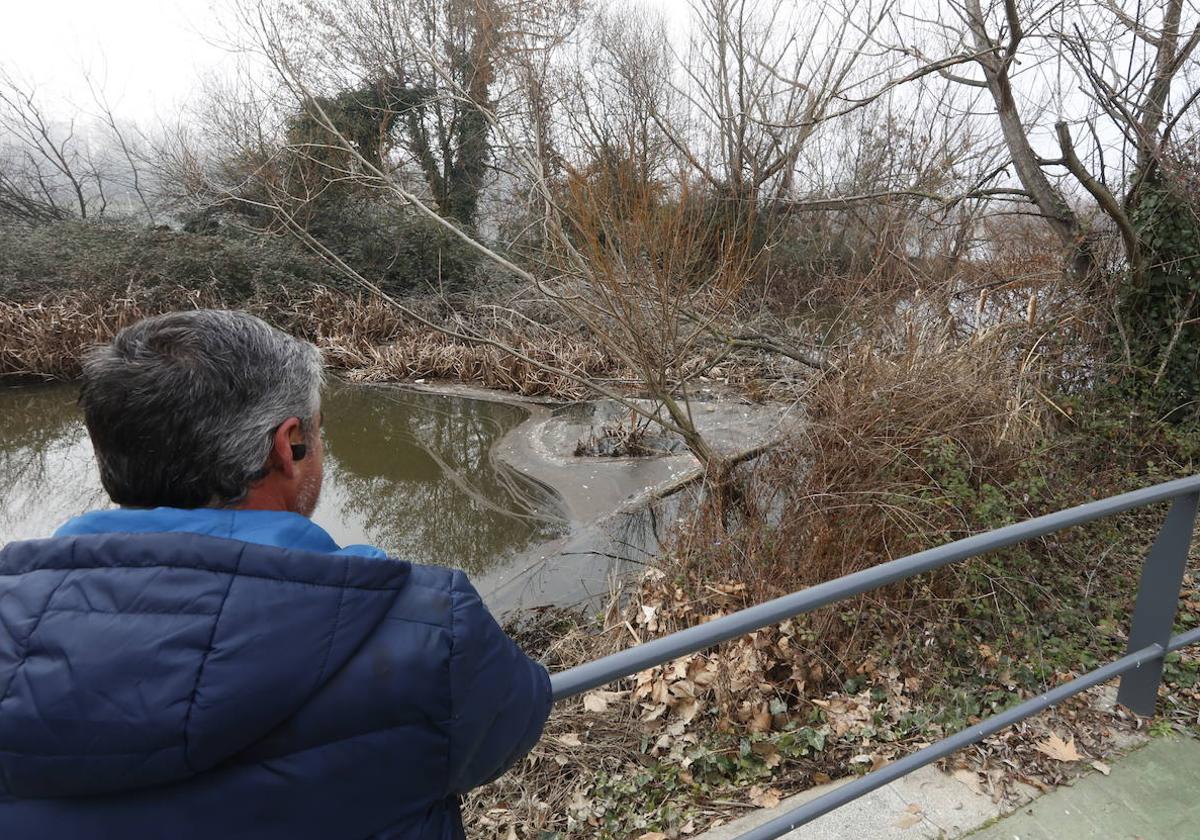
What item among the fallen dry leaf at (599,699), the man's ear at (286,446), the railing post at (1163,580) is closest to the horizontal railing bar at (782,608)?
the railing post at (1163,580)

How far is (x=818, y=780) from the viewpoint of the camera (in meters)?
2.91

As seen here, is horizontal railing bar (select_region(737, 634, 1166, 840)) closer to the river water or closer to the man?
the man

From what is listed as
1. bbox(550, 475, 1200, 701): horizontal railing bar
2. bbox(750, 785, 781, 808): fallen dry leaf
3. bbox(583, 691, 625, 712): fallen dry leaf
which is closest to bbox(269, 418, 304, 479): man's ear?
bbox(550, 475, 1200, 701): horizontal railing bar

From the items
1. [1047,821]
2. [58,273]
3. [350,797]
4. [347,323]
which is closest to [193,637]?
[350,797]

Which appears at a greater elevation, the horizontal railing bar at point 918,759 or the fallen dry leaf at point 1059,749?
the horizontal railing bar at point 918,759

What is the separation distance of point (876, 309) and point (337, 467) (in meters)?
6.48

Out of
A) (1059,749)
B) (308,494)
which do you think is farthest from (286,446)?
(1059,749)

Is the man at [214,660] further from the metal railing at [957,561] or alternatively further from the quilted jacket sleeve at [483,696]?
the metal railing at [957,561]

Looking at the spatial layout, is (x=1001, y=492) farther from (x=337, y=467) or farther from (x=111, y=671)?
(x=337, y=467)

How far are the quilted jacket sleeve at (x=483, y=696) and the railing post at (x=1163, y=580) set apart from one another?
2082 millimetres

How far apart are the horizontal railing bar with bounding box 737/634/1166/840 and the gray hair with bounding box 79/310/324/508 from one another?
1155 millimetres

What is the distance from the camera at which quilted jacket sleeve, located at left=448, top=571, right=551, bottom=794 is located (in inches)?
35.4

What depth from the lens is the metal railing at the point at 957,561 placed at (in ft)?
4.03

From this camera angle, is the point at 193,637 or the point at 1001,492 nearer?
the point at 193,637
